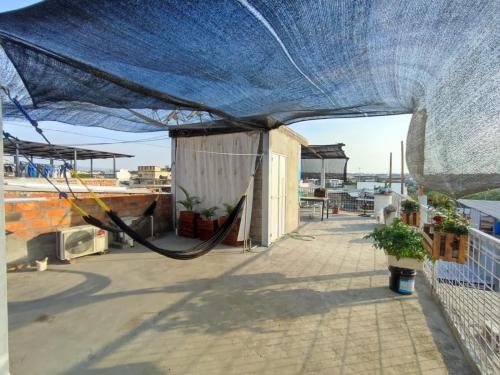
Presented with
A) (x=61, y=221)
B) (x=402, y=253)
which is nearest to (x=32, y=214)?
(x=61, y=221)

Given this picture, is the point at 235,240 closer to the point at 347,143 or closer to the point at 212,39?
the point at 212,39

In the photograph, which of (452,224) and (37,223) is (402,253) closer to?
(452,224)

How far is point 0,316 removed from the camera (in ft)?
4.07

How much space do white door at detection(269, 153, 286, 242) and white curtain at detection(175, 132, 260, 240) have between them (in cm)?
43

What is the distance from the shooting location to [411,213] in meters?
3.60

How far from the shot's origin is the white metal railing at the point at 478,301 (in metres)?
1.55

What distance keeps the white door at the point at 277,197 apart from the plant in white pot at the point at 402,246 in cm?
208

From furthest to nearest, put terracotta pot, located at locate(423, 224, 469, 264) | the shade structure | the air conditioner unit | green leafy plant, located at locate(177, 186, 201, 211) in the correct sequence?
the shade structure, green leafy plant, located at locate(177, 186, 201, 211), the air conditioner unit, terracotta pot, located at locate(423, 224, 469, 264)

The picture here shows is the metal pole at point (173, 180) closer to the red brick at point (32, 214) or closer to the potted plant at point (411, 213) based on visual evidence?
the red brick at point (32, 214)

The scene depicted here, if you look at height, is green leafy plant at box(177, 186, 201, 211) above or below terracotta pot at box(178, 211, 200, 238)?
above

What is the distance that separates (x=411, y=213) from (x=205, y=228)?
131 inches

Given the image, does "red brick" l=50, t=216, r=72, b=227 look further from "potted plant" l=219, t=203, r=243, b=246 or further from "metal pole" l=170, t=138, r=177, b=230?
"potted plant" l=219, t=203, r=243, b=246

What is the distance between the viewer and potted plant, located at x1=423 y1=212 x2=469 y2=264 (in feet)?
6.56

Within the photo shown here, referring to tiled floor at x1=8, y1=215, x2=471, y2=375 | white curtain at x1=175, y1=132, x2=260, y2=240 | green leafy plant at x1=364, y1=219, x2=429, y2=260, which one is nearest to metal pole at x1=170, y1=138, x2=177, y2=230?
white curtain at x1=175, y1=132, x2=260, y2=240
